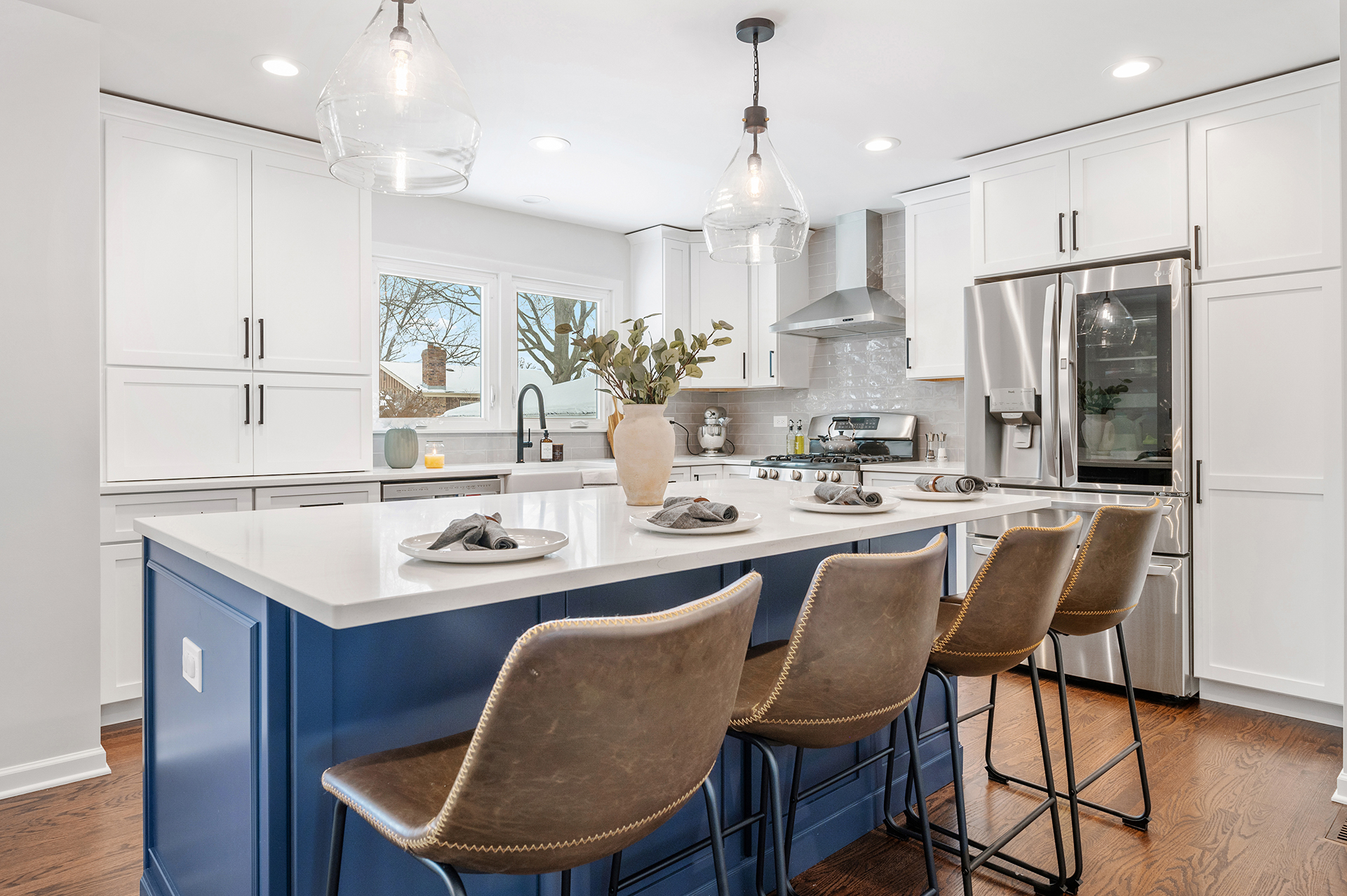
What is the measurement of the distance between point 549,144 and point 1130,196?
2504 millimetres

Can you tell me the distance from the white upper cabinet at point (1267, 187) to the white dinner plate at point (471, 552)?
3032 mm

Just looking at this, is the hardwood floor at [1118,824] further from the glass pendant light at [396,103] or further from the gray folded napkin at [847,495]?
the glass pendant light at [396,103]

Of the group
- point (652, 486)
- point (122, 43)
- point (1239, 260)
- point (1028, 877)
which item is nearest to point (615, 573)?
point (652, 486)

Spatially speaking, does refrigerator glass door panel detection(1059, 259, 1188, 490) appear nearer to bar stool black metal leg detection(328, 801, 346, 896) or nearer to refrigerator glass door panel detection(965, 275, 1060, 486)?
refrigerator glass door panel detection(965, 275, 1060, 486)

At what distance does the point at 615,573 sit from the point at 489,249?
12.7 ft

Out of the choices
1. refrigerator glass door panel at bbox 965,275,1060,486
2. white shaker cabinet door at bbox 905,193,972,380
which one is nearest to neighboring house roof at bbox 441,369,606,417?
white shaker cabinet door at bbox 905,193,972,380

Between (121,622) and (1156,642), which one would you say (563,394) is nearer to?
(121,622)

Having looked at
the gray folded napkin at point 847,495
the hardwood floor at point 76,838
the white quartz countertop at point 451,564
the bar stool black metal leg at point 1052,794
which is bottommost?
the hardwood floor at point 76,838

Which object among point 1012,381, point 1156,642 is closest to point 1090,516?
point 1156,642

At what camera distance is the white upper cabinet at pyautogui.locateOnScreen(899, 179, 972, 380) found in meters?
4.20

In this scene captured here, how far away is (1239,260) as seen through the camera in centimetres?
306

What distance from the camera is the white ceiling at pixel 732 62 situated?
2.52 metres

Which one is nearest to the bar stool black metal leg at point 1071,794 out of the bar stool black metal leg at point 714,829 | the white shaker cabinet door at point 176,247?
the bar stool black metal leg at point 714,829

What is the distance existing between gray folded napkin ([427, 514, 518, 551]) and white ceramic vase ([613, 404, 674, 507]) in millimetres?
779
